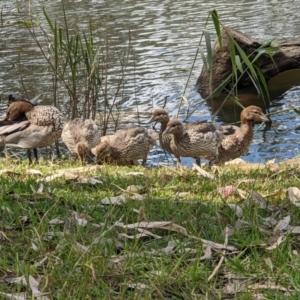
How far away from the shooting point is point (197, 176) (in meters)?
6.20

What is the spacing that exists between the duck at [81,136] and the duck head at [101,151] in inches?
5.0

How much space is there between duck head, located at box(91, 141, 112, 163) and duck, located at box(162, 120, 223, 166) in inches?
31.0

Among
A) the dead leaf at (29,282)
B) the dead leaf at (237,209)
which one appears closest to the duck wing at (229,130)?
the dead leaf at (237,209)

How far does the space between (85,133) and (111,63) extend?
5678 millimetres

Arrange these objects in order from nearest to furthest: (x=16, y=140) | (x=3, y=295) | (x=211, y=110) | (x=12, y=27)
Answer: (x=3, y=295) < (x=16, y=140) < (x=211, y=110) < (x=12, y=27)

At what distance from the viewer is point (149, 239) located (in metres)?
4.16

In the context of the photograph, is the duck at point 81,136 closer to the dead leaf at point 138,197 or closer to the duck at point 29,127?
the duck at point 29,127

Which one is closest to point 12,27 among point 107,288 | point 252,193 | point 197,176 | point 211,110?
point 211,110

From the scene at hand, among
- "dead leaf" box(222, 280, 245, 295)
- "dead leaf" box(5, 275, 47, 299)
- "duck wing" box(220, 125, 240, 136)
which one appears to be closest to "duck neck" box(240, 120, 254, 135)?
"duck wing" box(220, 125, 240, 136)

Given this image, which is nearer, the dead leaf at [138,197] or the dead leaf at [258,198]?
the dead leaf at [258,198]

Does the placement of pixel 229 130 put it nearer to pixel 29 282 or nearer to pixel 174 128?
pixel 174 128

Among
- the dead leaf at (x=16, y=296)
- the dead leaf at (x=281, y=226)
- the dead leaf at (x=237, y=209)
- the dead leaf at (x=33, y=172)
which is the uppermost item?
the dead leaf at (x=16, y=296)

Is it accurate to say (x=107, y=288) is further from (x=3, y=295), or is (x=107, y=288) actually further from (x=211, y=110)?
(x=211, y=110)

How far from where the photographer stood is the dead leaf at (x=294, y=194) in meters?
4.83
